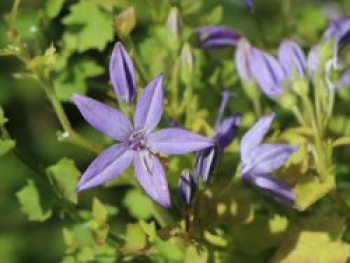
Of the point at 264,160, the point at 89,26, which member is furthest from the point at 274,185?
the point at 89,26

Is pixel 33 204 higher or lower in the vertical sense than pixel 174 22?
lower

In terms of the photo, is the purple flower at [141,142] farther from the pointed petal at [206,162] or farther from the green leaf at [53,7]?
the green leaf at [53,7]

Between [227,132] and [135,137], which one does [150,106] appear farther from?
[227,132]

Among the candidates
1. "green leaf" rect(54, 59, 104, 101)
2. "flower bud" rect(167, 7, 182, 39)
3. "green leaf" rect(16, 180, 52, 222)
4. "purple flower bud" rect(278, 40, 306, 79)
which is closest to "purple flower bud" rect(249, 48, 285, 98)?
"purple flower bud" rect(278, 40, 306, 79)

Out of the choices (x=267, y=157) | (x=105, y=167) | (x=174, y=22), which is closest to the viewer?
(x=105, y=167)

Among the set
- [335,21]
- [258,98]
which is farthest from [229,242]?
[335,21]

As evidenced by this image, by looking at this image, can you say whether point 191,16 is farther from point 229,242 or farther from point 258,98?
point 229,242

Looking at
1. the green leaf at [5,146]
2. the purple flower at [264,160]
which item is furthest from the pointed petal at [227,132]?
the green leaf at [5,146]
